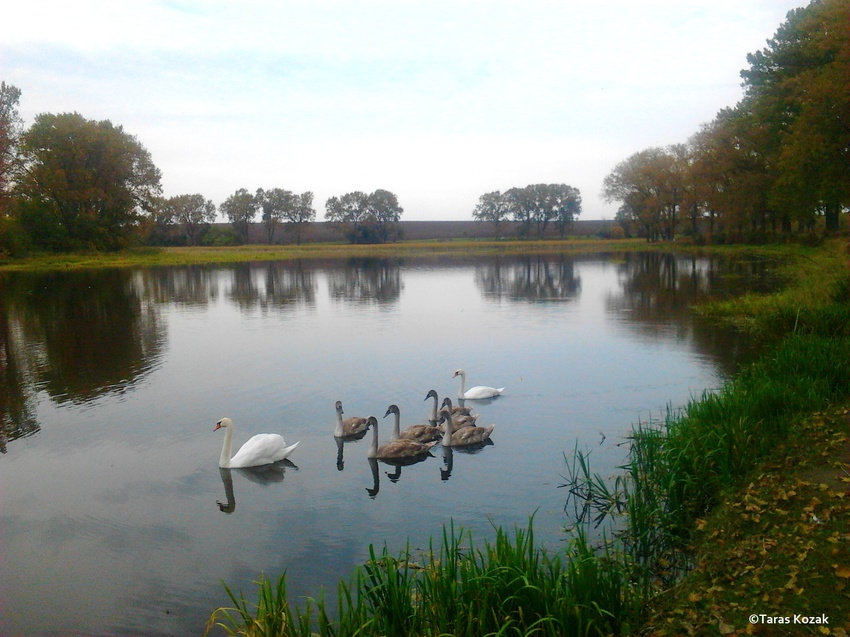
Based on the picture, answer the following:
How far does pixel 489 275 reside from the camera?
41562mm

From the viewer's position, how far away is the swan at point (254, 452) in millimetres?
8977

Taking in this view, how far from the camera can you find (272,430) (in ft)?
34.7

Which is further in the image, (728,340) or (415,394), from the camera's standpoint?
(728,340)

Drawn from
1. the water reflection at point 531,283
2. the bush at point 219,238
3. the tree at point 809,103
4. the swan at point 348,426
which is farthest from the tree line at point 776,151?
the bush at point 219,238

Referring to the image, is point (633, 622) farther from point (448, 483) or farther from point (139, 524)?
point (139, 524)

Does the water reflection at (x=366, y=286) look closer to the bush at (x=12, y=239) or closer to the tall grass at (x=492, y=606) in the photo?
the tall grass at (x=492, y=606)

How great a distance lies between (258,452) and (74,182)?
2371 inches

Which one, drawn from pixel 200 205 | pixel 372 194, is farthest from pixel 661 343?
pixel 372 194

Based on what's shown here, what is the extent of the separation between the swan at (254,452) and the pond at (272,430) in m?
0.16

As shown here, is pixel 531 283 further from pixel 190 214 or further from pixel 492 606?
pixel 190 214

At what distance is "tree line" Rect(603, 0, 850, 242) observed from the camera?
3022 centimetres

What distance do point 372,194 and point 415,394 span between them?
11241 cm

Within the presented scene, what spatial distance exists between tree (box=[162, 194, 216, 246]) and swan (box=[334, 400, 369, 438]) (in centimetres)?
10092

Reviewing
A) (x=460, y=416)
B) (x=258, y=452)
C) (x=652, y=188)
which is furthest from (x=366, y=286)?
(x=652, y=188)
